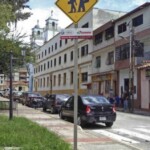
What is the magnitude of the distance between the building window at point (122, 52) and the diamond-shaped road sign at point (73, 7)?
3239 centimetres

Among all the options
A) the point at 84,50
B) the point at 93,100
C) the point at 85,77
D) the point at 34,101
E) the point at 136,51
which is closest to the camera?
the point at 93,100

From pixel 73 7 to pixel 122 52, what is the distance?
34.2 metres

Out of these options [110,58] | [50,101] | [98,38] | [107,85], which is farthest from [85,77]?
[50,101]

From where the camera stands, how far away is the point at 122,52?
138 feet

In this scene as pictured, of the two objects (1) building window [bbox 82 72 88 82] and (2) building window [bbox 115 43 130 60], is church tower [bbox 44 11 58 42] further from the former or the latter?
(2) building window [bbox 115 43 130 60]

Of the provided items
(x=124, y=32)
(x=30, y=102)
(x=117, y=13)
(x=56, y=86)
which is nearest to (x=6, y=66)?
(x=30, y=102)

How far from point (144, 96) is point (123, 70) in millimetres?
6170

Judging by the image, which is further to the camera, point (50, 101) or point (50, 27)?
point (50, 27)

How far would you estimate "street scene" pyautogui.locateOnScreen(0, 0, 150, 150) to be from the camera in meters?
10.8

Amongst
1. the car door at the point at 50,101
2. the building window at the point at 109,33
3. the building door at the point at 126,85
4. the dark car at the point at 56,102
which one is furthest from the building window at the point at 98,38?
the dark car at the point at 56,102

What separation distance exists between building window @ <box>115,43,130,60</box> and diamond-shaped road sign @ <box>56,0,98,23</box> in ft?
106

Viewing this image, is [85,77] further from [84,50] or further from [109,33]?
[109,33]

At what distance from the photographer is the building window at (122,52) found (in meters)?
40.6

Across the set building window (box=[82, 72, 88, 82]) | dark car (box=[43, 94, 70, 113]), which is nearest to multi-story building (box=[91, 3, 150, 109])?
building window (box=[82, 72, 88, 82])
